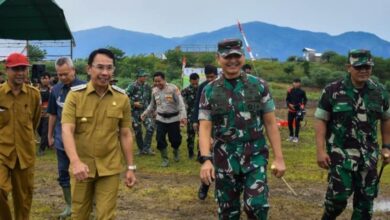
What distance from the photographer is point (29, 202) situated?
6035 mm

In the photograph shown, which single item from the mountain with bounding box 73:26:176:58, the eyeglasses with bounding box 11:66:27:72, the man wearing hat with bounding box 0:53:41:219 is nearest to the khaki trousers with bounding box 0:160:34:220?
the man wearing hat with bounding box 0:53:41:219

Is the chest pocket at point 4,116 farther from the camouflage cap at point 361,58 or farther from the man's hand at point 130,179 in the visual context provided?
the camouflage cap at point 361,58

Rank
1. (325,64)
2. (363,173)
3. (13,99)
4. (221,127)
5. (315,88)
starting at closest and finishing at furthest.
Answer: (221,127) < (363,173) < (13,99) < (315,88) < (325,64)

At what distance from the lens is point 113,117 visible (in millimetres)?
4898

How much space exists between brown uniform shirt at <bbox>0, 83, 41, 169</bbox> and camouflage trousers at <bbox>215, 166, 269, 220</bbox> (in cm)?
227

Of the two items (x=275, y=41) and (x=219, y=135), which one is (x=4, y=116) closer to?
(x=219, y=135)

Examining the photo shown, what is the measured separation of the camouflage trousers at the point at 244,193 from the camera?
4.59m

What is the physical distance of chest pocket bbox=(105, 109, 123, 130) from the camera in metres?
4.88

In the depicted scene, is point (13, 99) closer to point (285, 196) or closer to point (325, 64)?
point (285, 196)

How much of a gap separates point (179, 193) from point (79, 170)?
442 cm

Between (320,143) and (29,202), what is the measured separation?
127 inches

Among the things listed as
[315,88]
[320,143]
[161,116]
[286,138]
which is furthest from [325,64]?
[320,143]

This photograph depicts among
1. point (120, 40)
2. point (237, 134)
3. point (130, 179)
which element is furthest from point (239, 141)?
point (120, 40)

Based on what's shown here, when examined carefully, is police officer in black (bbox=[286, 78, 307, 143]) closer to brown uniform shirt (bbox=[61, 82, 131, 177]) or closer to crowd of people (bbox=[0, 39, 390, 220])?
crowd of people (bbox=[0, 39, 390, 220])
